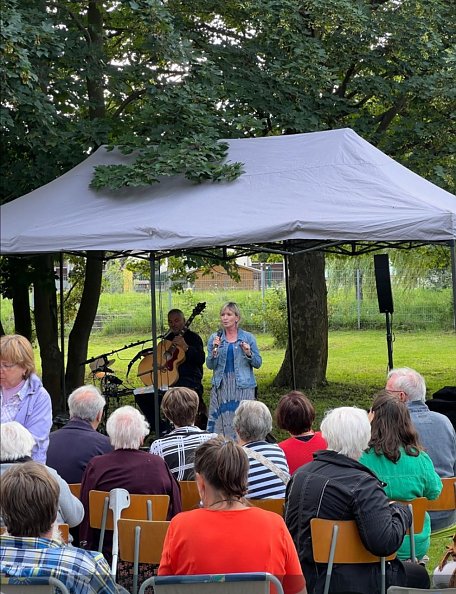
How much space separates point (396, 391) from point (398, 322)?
20256mm

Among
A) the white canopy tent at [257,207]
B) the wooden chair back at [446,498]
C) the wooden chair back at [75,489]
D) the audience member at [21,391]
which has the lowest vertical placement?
the wooden chair back at [446,498]

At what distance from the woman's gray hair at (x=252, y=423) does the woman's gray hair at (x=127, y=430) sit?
0.50 metres

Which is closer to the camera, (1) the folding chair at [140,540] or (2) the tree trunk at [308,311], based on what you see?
(1) the folding chair at [140,540]

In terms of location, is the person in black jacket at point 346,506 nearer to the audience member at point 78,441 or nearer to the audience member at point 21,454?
the audience member at point 21,454

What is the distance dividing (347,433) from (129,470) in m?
1.16

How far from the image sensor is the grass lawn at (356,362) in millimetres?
14715

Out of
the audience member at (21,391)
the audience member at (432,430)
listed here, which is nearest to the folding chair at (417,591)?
the audience member at (432,430)

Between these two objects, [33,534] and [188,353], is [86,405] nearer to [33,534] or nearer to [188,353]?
[33,534]

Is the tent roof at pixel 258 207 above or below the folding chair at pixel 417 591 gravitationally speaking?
above

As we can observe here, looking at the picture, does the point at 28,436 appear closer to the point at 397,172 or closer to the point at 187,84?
the point at 397,172

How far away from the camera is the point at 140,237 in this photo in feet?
24.3

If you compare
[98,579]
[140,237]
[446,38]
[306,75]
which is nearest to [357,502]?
[98,579]

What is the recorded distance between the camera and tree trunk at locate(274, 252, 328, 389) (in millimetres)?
14578

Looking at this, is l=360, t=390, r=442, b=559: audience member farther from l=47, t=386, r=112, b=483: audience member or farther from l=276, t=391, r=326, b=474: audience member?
l=47, t=386, r=112, b=483: audience member
